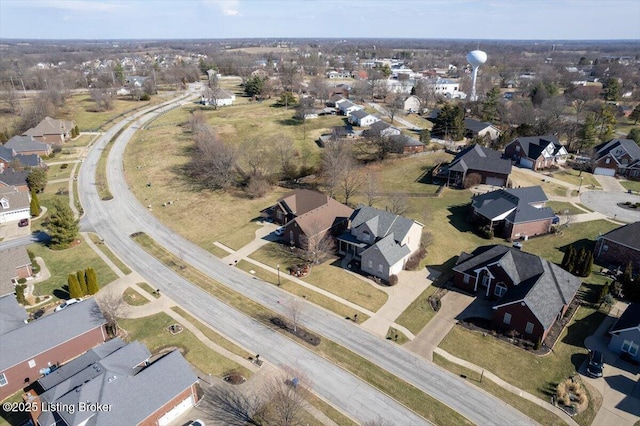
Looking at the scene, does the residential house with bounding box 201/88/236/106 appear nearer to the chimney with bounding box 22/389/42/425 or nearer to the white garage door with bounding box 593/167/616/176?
the white garage door with bounding box 593/167/616/176

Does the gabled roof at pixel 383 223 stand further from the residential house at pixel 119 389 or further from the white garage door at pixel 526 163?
the white garage door at pixel 526 163

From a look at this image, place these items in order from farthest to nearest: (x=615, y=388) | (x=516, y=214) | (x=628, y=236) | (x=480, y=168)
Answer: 1. (x=480, y=168)
2. (x=516, y=214)
3. (x=628, y=236)
4. (x=615, y=388)

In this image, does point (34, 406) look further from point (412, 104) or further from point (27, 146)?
point (412, 104)

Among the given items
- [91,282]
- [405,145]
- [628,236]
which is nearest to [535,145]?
[405,145]

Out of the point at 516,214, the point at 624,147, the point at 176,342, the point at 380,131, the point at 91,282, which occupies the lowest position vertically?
the point at 176,342

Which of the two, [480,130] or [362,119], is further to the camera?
[362,119]

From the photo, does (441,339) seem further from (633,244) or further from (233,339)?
(633,244)
